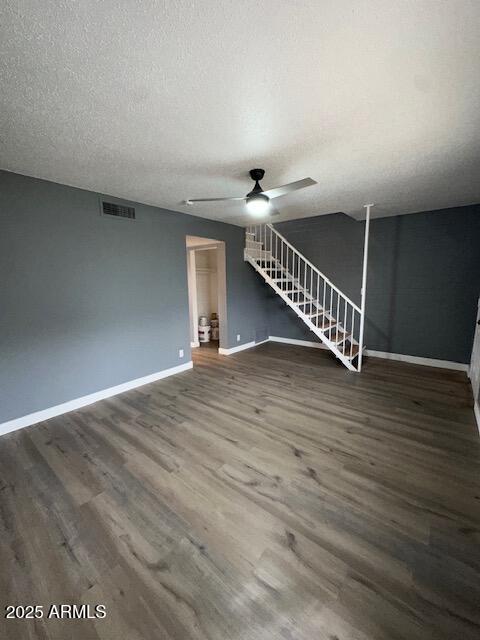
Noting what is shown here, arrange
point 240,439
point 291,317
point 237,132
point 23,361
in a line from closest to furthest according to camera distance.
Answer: point 237,132 < point 240,439 < point 23,361 < point 291,317

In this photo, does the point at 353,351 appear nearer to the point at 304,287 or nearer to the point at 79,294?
the point at 304,287

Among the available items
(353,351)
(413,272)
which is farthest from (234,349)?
(413,272)

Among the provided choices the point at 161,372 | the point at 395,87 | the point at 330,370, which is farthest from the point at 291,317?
the point at 395,87

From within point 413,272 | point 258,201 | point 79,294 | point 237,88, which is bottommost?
point 79,294

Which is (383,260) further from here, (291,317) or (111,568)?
(111,568)

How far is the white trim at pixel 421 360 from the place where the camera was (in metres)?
4.03

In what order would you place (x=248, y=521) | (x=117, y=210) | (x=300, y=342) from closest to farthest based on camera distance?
(x=248, y=521), (x=117, y=210), (x=300, y=342)

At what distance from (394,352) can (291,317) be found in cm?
209

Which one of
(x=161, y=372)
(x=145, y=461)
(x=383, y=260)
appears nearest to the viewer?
(x=145, y=461)

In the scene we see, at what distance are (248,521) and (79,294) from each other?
2840mm

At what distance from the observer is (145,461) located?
82.3 inches

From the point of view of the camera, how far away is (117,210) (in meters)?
3.19

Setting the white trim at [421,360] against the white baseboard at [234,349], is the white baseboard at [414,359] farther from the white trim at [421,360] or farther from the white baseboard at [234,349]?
the white baseboard at [234,349]

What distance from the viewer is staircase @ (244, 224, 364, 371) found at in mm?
4559
